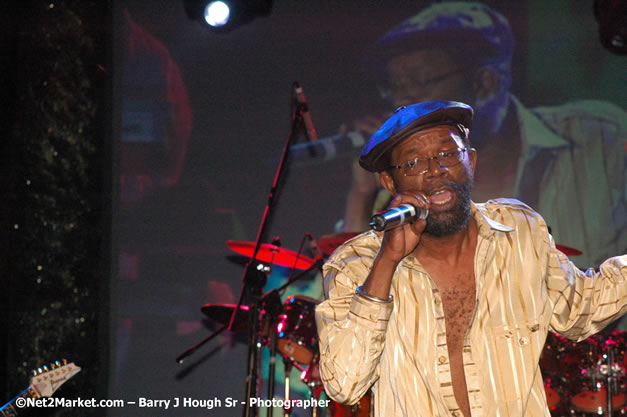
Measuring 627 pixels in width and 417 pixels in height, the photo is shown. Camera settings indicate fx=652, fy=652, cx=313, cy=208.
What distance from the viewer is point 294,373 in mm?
5973

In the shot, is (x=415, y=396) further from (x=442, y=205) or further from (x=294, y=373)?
(x=294, y=373)

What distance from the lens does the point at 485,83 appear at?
620 centimetres

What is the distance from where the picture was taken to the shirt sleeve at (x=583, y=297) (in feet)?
7.52

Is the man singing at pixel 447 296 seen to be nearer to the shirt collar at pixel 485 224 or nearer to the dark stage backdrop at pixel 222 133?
the shirt collar at pixel 485 224

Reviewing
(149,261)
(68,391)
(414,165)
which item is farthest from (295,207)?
(414,165)

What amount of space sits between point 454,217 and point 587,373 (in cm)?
345

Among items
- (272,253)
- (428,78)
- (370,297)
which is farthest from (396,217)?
(428,78)

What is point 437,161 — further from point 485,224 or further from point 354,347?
point 354,347

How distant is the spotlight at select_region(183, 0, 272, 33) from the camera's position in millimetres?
5844

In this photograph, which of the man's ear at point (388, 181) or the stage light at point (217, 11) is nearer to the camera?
the man's ear at point (388, 181)

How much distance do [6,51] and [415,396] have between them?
4903 mm

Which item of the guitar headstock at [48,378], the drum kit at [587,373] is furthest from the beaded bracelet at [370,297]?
the drum kit at [587,373]

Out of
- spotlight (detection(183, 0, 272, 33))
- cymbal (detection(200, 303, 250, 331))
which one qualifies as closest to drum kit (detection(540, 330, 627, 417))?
cymbal (detection(200, 303, 250, 331))

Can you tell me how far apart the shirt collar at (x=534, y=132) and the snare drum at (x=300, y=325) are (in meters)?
2.70
